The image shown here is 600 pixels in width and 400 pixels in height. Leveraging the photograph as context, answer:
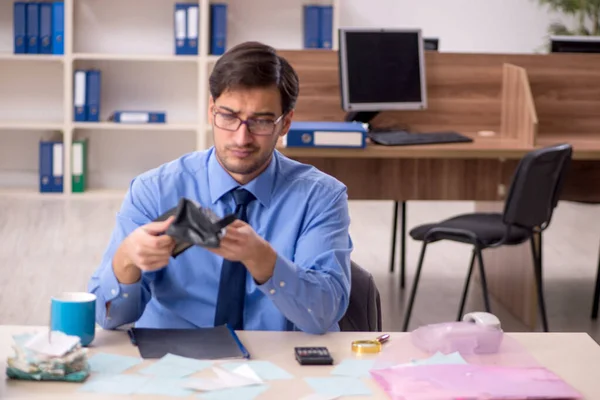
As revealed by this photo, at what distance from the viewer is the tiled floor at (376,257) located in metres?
4.29

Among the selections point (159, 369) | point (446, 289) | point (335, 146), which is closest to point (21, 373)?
point (159, 369)

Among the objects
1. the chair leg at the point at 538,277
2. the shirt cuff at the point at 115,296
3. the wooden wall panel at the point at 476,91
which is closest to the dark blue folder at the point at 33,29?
the wooden wall panel at the point at 476,91

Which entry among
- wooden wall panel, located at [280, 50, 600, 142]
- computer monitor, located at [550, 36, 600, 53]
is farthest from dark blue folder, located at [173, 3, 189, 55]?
computer monitor, located at [550, 36, 600, 53]

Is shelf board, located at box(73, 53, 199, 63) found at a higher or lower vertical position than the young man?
higher

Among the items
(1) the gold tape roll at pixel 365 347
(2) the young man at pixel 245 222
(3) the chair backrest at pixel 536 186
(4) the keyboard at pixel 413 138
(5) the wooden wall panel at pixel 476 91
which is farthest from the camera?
(5) the wooden wall panel at pixel 476 91

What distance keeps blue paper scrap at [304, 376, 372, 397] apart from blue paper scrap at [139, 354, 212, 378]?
18cm

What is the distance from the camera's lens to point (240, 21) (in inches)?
269

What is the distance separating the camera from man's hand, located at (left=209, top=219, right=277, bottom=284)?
169 centimetres

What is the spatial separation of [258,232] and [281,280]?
0.22 m

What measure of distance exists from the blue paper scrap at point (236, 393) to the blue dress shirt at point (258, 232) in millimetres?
325

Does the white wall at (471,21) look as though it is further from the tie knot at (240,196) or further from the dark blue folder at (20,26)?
the tie knot at (240,196)

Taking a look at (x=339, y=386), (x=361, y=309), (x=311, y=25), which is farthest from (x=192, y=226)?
(x=311, y=25)

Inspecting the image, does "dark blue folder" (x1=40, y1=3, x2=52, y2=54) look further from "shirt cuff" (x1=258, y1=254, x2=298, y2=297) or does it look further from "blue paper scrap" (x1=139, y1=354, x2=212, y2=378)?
"blue paper scrap" (x1=139, y1=354, x2=212, y2=378)

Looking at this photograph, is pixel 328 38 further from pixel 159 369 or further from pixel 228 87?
pixel 159 369
